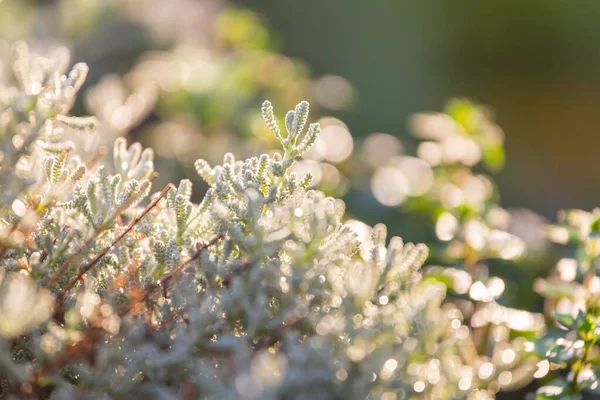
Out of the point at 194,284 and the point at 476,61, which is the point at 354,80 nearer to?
the point at 476,61

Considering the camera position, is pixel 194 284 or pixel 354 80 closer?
pixel 194 284

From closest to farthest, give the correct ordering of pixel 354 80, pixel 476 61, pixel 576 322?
pixel 576 322 < pixel 354 80 < pixel 476 61

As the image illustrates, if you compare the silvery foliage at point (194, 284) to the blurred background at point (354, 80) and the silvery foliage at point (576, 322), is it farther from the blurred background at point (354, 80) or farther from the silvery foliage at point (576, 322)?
the blurred background at point (354, 80)

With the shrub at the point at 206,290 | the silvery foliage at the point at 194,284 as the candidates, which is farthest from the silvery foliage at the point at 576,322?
the silvery foliage at the point at 194,284

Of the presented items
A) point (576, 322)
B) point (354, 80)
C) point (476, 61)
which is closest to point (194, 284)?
point (576, 322)

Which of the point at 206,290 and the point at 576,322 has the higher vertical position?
the point at 576,322

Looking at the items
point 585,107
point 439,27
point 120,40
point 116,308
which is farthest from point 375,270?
point 439,27

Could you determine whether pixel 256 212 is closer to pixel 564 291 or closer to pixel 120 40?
pixel 564 291

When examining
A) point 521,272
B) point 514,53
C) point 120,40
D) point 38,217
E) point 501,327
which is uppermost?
point 514,53
